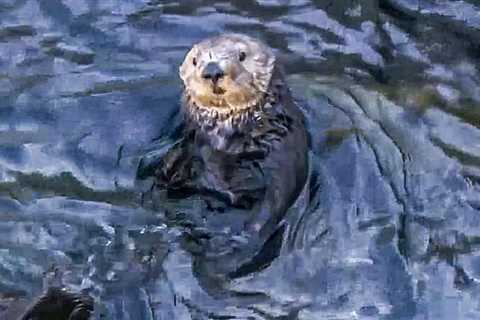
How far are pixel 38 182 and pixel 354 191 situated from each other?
1815 mm

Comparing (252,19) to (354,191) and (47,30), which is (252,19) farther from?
(354,191)

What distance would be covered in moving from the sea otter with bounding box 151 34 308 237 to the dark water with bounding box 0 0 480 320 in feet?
0.50

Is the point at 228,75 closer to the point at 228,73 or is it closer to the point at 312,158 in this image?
the point at 228,73

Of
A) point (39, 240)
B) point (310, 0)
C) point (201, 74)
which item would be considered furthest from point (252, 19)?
point (39, 240)

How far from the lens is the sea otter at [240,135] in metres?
7.10

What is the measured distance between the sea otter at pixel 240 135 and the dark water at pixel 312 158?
0.15 m

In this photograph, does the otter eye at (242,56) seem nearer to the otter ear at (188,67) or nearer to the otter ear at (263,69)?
the otter ear at (263,69)

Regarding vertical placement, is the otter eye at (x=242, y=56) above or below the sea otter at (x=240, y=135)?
above

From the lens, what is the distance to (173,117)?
793 centimetres

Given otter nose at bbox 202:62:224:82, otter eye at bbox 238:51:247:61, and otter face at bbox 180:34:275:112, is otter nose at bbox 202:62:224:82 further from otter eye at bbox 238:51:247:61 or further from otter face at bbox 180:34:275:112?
otter eye at bbox 238:51:247:61

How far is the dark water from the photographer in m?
6.62

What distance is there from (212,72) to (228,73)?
0.15 m

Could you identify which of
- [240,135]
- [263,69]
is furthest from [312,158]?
[263,69]

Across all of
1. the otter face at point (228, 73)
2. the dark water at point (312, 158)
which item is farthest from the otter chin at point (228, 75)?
the dark water at point (312, 158)
